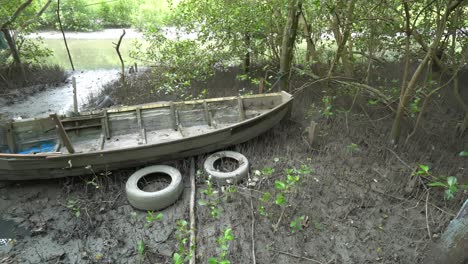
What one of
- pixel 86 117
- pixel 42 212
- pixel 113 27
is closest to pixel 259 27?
pixel 86 117

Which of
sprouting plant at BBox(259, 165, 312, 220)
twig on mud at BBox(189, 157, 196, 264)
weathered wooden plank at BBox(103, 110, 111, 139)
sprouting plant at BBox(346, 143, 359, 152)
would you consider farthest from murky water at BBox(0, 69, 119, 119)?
sprouting plant at BBox(346, 143, 359, 152)

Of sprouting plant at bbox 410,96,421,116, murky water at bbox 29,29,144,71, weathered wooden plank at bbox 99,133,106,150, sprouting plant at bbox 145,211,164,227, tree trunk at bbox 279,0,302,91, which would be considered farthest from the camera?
murky water at bbox 29,29,144,71

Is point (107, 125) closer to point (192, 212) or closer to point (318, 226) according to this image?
point (192, 212)

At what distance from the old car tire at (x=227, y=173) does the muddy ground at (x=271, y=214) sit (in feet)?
0.57

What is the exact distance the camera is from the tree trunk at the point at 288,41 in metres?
5.97

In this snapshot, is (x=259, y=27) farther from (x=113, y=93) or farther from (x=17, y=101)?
(x=17, y=101)

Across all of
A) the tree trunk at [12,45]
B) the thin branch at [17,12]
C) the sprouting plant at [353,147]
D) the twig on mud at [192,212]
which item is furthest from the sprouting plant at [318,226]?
the tree trunk at [12,45]

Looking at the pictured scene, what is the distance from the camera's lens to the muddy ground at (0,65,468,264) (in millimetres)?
3904

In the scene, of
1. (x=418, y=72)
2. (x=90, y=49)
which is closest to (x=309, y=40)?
(x=418, y=72)

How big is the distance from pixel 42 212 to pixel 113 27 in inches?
716

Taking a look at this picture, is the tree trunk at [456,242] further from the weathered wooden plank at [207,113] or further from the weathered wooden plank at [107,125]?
the weathered wooden plank at [107,125]

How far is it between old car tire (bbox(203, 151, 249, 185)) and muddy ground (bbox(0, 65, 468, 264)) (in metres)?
0.17

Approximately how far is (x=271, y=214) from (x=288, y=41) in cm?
403

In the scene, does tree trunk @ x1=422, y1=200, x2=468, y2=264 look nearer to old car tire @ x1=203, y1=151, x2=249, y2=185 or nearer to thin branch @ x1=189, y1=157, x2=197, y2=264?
thin branch @ x1=189, y1=157, x2=197, y2=264
